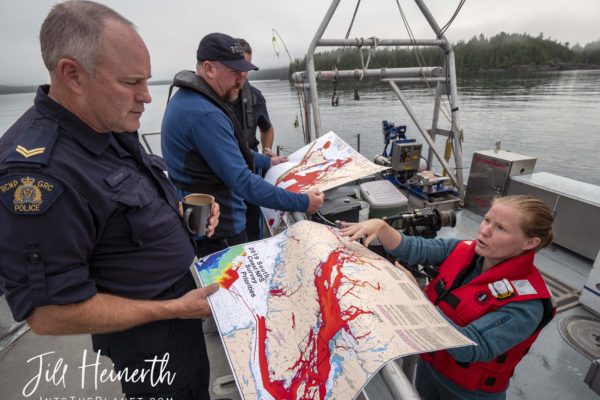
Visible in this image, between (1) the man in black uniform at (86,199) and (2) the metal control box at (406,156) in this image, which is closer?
(1) the man in black uniform at (86,199)

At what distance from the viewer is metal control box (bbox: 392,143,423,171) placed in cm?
381

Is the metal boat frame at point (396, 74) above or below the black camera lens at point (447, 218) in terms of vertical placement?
above

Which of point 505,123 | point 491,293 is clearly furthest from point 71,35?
point 505,123

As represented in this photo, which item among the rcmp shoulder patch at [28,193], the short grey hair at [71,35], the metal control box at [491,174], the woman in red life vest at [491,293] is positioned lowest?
the metal control box at [491,174]

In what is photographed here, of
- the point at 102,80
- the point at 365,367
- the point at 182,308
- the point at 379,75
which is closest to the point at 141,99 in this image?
the point at 102,80

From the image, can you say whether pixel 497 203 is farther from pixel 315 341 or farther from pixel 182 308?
pixel 182 308

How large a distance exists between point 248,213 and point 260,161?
0.61 metres

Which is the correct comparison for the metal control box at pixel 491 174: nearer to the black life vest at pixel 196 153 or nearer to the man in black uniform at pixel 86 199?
the black life vest at pixel 196 153

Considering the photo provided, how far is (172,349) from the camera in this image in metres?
1.33

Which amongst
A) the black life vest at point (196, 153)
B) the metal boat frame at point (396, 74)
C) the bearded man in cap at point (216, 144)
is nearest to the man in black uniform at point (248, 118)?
the metal boat frame at point (396, 74)

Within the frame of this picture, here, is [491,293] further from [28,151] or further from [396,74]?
[396,74]

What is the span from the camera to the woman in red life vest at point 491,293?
1.11 meters

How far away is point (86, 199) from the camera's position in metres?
0.88

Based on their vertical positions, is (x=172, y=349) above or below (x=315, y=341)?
below
